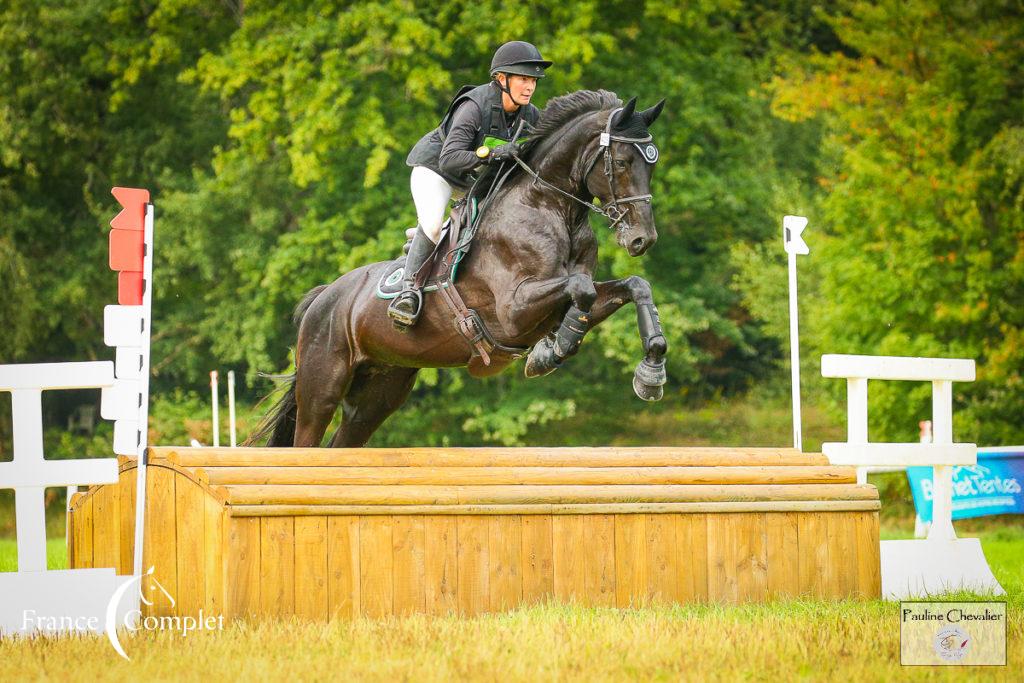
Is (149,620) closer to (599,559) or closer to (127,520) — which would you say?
(127,520)

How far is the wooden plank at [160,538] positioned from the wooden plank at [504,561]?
1306 mm

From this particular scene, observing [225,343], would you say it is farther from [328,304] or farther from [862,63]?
[328,304]

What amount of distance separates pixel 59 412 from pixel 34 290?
2.82m

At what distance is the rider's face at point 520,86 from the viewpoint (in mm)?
5988

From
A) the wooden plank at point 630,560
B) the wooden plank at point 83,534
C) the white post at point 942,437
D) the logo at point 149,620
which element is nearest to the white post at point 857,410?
the white post at point 942,437

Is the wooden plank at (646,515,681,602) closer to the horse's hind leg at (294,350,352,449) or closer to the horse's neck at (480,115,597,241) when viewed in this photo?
the horse's neck at (480,115,597,241)

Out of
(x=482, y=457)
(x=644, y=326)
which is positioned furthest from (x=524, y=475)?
(x=644, y=326)

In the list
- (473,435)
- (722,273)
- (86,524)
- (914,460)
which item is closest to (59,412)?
(473,435)

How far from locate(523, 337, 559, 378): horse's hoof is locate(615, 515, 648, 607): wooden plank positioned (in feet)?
2.52

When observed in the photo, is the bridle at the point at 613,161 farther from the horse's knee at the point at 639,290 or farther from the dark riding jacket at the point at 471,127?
the dark riding jacket at the point at 471,127

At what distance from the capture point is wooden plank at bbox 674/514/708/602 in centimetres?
564

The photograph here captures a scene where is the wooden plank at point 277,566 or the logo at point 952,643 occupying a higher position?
the wooden plank at point 277,566

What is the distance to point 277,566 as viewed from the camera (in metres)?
4.90

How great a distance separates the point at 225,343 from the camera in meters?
17.3
